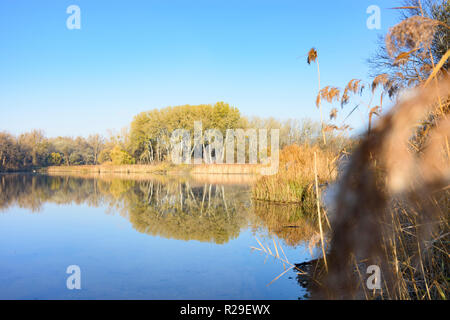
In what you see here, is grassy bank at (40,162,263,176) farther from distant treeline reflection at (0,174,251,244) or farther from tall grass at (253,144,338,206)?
distant treeline reflection at (0,174,251,244)

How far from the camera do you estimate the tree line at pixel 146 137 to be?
34.1m

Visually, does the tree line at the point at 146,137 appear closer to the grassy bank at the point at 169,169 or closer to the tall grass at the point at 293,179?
the grassy bank at the point at 169,169

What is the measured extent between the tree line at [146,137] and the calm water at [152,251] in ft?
67.9

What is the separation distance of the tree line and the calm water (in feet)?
67.9

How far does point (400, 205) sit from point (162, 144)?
3620 centimetres

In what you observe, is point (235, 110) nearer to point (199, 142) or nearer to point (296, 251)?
point (199, 142)

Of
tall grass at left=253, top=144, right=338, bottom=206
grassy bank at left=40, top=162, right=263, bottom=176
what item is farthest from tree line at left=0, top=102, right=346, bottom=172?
tall grass at left=253, top=144, right=338, bottom=206

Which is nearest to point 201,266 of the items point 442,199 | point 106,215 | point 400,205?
point 400,205

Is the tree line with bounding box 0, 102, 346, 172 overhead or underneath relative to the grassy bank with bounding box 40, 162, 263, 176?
overhead

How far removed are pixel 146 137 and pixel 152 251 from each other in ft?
117

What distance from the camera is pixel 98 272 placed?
4.04 m

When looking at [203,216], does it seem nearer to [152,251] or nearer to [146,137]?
[152,251]

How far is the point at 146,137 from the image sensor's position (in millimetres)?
39438

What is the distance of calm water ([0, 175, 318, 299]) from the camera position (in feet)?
11.2
